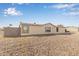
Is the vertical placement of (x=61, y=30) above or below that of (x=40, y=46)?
above

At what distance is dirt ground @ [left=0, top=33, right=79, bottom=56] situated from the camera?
1.91 m

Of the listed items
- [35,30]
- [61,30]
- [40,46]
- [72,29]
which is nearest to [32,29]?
[35,30]

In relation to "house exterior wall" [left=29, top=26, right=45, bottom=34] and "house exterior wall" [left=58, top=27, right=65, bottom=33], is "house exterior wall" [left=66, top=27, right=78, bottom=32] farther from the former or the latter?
"house exterior wall" [left=29, top=26, right=45, bottom=34]

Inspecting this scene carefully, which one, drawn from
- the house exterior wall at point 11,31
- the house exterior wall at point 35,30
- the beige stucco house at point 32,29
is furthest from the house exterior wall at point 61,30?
the house exterior wall at point 11,31

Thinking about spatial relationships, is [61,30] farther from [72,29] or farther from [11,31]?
[11,31]

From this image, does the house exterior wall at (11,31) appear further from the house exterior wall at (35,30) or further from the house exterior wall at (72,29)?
the house exterior wall at (72,29)

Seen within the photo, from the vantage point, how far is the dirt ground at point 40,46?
1.91 metres

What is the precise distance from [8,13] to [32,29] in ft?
0.96

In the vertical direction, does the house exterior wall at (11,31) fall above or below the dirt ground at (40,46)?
above

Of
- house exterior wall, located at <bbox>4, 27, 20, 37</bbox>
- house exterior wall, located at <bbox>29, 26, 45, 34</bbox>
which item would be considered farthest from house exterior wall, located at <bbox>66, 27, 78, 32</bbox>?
house exterior wall, located at <bbox>4, 27, 20, 37</bbox>

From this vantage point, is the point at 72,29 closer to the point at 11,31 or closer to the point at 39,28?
the point at 39,28

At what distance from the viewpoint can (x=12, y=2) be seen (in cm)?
192

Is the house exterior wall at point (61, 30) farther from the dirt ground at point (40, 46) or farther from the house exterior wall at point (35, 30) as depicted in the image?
the house exterior wall at point (35, 30)

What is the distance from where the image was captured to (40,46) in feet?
6.31
